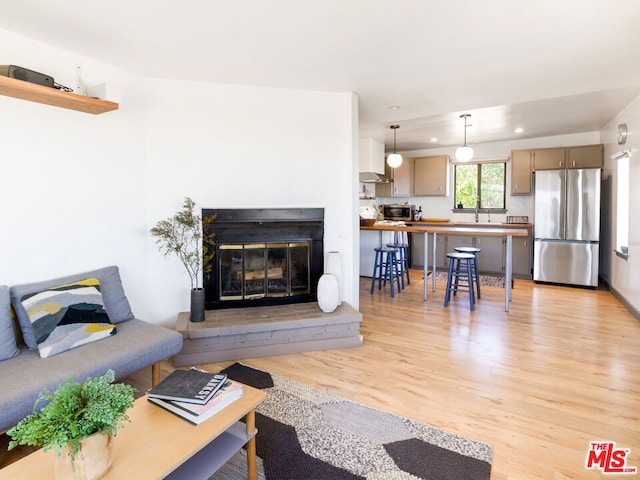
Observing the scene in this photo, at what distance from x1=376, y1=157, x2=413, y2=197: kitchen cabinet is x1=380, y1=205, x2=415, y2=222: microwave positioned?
27cm

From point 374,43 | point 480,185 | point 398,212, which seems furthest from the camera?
point 398,212

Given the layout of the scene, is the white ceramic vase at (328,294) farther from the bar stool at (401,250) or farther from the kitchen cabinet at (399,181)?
the kitchen cabinet at (399,181)

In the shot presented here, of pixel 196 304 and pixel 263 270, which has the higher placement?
pixel 263 270

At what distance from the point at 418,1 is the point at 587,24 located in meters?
1.18

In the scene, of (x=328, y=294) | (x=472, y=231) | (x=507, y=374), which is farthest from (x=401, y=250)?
(x=507, y=374)

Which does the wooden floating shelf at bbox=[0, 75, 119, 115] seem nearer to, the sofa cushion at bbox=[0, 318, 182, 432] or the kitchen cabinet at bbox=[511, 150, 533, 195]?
the sofa cushion at bbox=[0, 318, 182, 432]

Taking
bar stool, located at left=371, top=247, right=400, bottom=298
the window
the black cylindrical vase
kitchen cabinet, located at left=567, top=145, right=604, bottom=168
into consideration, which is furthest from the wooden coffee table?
the window

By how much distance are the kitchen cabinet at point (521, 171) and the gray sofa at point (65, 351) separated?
6.14 metres

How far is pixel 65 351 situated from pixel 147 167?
1.70 m

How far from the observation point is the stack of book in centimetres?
154

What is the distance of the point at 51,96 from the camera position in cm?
235

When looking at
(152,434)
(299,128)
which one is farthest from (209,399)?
(299,128)

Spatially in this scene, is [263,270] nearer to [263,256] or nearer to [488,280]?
[263,256]

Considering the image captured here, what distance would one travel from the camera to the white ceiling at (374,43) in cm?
216
